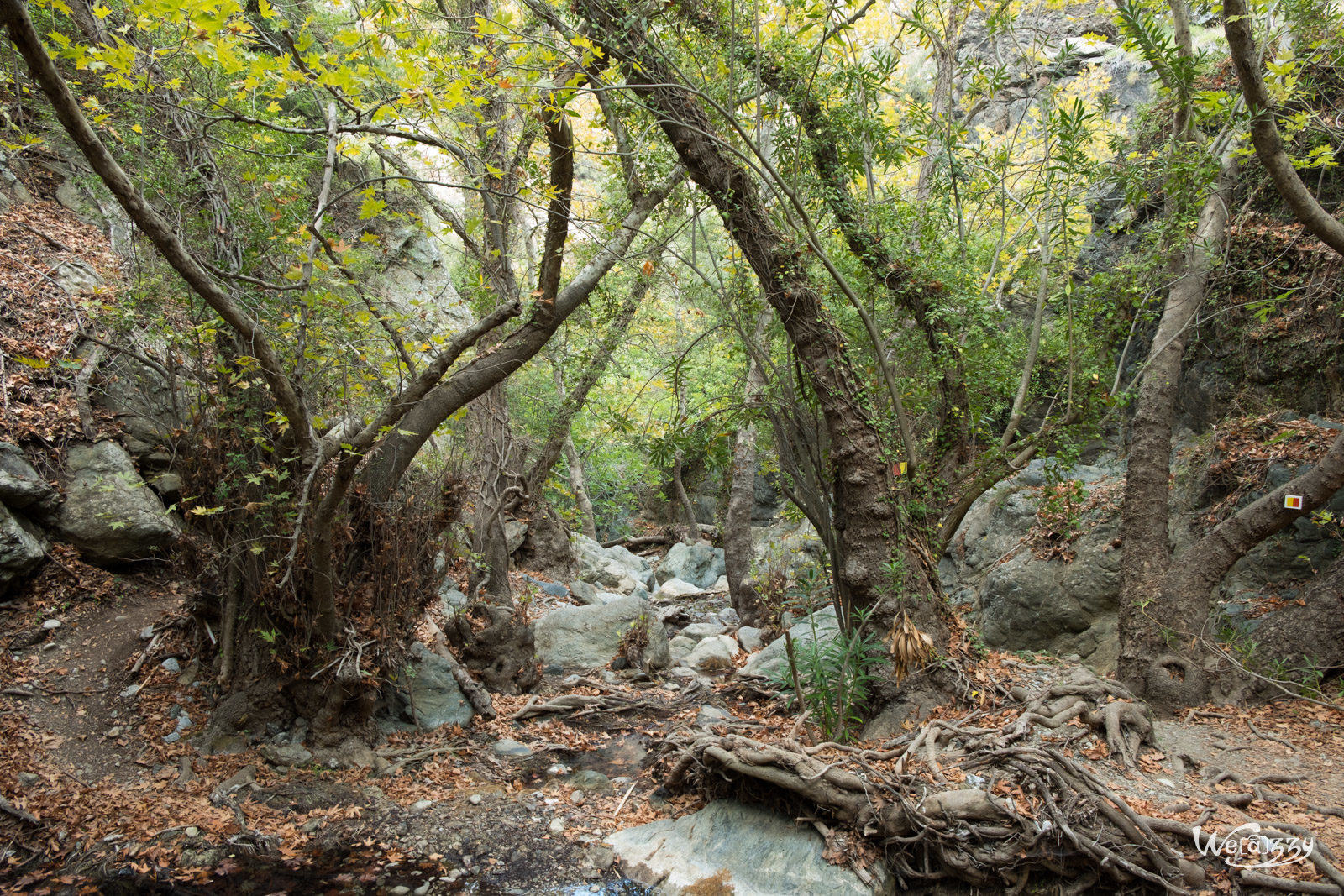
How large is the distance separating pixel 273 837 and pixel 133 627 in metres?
2.63

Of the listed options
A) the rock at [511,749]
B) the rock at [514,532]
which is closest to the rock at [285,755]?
the rock at [511,749]

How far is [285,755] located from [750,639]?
5243 millimetres

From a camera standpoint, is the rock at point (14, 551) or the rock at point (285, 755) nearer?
the rock at point (285, 755)

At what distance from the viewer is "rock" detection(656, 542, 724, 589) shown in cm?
1335

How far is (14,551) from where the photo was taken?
16.9ft

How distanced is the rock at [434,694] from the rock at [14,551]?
9.17 feet

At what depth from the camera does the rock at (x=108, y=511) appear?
5.66m

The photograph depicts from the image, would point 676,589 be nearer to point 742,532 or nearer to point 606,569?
point 606,569

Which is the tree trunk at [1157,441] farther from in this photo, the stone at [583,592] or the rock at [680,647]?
the stone at [583,592]

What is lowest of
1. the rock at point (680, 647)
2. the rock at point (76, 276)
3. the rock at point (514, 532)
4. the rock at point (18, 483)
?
the rock at point (680, 647)

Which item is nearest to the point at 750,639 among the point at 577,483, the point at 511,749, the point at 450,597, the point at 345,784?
the point at 450,597

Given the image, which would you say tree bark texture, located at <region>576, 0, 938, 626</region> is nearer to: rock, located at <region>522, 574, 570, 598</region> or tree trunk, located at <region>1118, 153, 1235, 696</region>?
tree trunk, located at <region>1118, 153, 1235, 696</region>

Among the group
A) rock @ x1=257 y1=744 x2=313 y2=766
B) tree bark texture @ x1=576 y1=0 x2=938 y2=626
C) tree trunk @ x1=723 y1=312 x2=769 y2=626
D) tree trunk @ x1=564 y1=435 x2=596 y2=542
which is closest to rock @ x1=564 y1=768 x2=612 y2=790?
rock @ x1=257 y1=744 x2=313 y2=766

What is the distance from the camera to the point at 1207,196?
5605 mm
